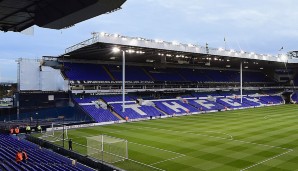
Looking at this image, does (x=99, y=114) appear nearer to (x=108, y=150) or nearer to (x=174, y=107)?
(x=174, y=107)

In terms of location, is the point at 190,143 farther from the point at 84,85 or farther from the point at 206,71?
the point at 206,71

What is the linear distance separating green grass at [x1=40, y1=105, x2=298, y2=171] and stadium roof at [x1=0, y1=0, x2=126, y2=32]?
13.6 metres

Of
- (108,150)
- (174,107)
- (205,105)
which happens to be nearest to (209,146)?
(108,150)

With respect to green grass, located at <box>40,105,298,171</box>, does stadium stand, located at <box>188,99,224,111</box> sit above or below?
above

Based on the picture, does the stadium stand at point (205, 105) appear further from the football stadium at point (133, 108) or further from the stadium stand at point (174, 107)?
the stadium stand at point (174, 107)

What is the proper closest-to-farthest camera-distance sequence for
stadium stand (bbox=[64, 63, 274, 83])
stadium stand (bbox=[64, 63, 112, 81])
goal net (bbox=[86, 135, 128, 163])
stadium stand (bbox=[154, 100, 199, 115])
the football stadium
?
the football stadium → goal net (bbox=[86, 135, 128, 163]) → stadium stand (bbox=[64, 63, 112, 81]) → stadium stand (bbox=[64, 63, 274, 83]) → stadium stand (bbox=[154, 100, 199, 115])

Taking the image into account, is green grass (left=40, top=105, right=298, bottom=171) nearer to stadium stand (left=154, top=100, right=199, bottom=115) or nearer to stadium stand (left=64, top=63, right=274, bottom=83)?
stadium stand (left=154, top=100, right=199, bottom=115)

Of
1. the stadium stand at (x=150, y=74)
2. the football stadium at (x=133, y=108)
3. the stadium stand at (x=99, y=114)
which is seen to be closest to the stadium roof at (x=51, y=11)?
the football stadium at (x=133, y=108)

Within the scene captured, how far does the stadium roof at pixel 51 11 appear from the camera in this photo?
7.35m

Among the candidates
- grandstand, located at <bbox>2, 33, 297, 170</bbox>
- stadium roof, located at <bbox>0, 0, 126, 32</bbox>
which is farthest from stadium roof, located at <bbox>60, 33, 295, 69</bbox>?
stadium roof, located at <bbox>0, 0, 126, 32</bbox>

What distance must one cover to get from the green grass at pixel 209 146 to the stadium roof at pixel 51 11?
13.6 metres

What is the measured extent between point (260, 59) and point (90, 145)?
52.6 metres

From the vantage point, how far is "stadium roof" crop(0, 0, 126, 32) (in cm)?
735

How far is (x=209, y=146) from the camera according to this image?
26688 millimetres
